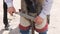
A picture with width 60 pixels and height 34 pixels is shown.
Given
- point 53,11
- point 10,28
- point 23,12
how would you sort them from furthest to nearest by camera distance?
point 53,11, point 10,28, point 23,12

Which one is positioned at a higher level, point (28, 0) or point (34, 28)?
point (28, 0)

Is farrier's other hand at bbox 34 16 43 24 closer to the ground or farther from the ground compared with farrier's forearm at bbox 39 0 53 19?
closer to the ground

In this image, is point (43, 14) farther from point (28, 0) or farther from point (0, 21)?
point (0, 21)

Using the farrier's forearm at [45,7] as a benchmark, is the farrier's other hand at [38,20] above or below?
below

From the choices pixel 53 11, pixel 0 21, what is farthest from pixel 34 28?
pixel 53 11

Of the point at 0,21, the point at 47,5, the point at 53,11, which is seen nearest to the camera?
the point at 47,5

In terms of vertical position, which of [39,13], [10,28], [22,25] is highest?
[39,13]

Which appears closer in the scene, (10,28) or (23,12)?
(23,12)

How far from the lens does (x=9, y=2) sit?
209 centimetres

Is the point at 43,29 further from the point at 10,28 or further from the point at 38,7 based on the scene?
the point at 10,28

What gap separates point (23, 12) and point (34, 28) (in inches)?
7.9

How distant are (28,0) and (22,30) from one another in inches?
13.2

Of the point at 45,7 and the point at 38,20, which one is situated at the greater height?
the point at 45,7

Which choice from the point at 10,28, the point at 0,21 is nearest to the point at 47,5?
the point at 10,28
